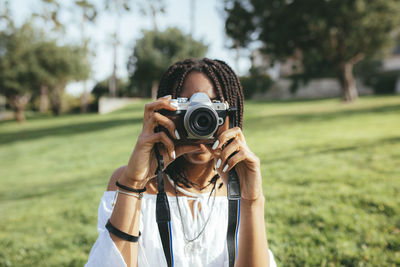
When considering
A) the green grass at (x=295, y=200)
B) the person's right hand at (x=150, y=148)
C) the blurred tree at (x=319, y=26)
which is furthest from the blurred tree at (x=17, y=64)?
the person's right hand at (x=150, y=148)

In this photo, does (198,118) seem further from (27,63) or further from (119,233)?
(27,63)

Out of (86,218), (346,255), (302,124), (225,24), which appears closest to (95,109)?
(225,24)

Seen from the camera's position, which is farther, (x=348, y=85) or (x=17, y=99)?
(x=17, y=99)

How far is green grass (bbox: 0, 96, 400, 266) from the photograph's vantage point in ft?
9.09

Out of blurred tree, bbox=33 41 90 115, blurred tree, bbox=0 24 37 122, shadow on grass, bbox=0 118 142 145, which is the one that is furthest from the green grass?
blurred tree, bbox=33 41 90 115

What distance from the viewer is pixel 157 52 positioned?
28.4 metres

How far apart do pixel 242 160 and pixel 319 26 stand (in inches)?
547

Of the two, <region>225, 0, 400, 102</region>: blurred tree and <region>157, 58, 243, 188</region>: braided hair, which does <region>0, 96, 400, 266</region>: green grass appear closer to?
<region>157, 58, 243, 188</region>: braided hair

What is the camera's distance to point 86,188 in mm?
5297

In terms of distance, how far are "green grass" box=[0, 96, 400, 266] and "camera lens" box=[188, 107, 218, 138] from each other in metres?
1.84

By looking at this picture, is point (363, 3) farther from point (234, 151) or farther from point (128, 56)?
point (128, 56)

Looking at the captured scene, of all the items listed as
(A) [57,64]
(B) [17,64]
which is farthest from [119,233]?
(A) [57,64]

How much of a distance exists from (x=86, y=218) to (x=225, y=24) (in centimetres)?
1369

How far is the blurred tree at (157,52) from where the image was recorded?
92.6ft
